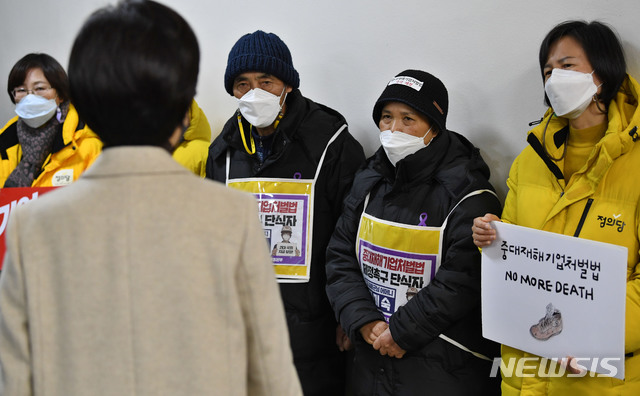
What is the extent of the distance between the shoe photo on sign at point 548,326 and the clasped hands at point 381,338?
504mm

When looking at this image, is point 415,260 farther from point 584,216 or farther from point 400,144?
point 584,216

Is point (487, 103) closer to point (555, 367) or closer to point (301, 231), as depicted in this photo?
point (301, 231)

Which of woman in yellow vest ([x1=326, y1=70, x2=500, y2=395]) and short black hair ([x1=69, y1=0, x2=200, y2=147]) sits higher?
short black hair ([x1=69, y1=0, x2=200, y2=147])

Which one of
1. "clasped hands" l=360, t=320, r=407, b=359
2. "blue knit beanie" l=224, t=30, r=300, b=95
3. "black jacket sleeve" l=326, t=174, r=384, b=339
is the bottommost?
"clasped hands" l=360, t=320, r=407, b=359

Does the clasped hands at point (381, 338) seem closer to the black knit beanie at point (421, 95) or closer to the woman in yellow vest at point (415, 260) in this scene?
the woman in yellow vest at point (415, 260)

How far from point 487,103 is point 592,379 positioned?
1175 mm

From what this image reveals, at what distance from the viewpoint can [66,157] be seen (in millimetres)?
3053

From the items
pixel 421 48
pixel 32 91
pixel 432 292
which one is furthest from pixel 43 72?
pixel 432 292

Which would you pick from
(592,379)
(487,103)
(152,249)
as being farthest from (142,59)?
(487,103)

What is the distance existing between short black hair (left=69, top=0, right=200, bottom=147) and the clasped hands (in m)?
1.36

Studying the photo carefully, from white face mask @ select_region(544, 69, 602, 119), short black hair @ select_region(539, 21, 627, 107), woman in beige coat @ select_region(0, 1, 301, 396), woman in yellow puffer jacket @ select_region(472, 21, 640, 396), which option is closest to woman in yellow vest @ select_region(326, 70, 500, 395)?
woman in yellow puffer jacket @ select_region(472, 21, 640, 396)

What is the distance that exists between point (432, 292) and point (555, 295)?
17.0 inches

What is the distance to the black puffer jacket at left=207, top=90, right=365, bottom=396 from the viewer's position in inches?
100

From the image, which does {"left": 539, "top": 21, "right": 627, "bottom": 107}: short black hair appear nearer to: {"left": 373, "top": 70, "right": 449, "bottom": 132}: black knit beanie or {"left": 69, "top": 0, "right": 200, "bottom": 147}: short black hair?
{"left": 373, "top": 70, "right": 449, "bottom": 132}: black knit beanie
